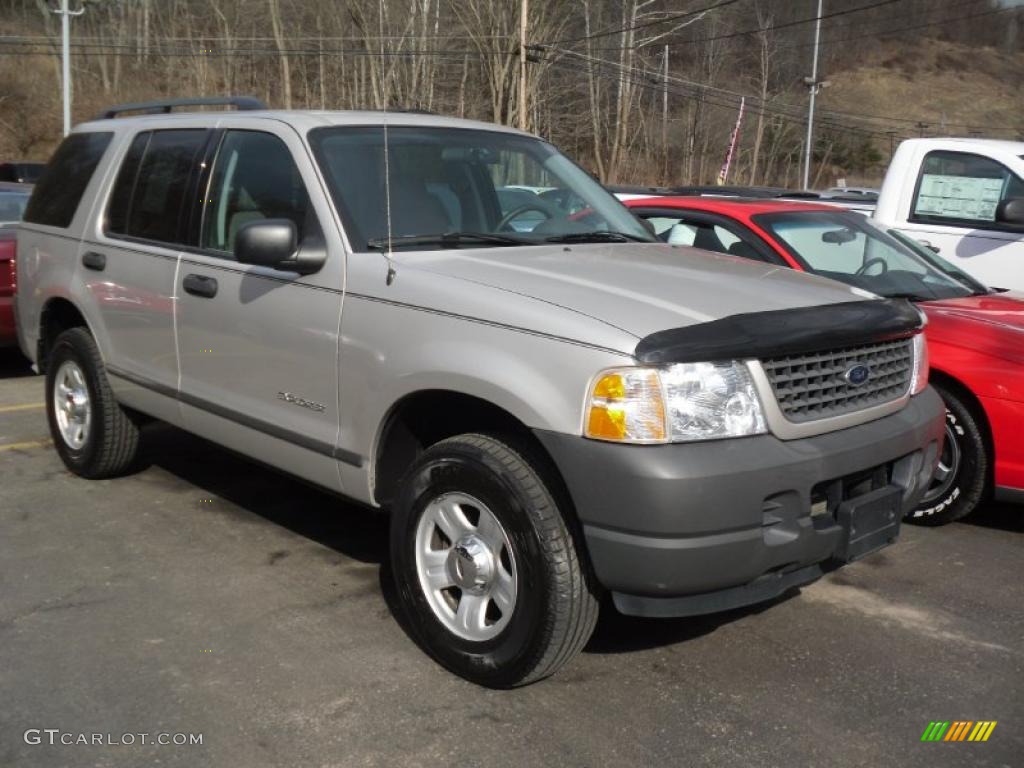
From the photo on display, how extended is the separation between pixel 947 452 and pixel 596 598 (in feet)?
8.59

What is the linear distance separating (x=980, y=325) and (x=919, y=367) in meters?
1.38

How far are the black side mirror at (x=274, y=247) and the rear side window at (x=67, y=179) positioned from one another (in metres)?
2.23

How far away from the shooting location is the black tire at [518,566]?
3.26 m

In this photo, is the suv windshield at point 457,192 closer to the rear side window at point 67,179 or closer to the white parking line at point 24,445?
the rear side window at point 67,179

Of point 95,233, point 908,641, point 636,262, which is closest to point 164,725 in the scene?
point 636,262

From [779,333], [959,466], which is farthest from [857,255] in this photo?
[779,333]

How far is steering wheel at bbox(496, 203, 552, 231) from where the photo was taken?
447cm

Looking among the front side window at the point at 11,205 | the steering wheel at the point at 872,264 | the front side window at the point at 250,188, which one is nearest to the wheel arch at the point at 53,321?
the front side window at the point at 250,188

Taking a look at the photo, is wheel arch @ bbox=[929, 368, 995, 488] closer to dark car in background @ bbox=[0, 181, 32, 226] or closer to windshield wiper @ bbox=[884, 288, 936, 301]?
windshield wiper @ bbox=[884, 288, 936, 301]

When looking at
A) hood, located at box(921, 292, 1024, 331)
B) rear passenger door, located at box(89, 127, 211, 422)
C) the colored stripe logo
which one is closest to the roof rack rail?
rear passenger door, located at box(89, 127, 211, 422)

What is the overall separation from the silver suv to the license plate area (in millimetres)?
12

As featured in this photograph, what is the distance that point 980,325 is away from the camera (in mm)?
5184

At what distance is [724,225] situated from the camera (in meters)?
6.29

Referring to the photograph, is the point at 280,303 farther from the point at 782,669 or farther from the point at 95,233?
the point at 782,669
